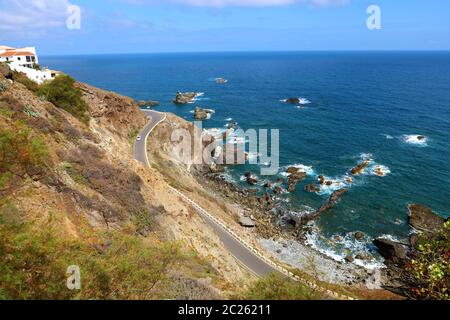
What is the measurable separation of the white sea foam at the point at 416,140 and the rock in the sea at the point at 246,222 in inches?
2062

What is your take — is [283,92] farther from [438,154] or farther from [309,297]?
[309,297]

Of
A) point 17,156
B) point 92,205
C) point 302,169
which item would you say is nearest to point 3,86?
point 17,156

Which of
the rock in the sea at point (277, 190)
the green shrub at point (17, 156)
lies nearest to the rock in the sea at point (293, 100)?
the rock in the sea at point (277, 190)

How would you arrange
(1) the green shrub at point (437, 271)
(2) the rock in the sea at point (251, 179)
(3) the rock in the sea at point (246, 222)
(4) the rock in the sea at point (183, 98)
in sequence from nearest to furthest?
1. (1) the green shrub at point (437, 271)
2. (3) the rock in the sea at point (246, 222)
3. (2) the rock in the sea at point (251, 179)
4. (4) the rock in the sea at point (183, 98)

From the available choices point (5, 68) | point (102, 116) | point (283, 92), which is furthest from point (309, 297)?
point (283, 92)

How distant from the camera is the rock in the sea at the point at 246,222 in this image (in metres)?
48.2

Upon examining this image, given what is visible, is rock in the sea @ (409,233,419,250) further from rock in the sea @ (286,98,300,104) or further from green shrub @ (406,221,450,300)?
rock in the sea @ (286,98,300,104)

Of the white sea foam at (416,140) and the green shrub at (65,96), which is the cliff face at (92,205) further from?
the white sea foam at (416,140)

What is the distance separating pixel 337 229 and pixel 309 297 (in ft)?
121

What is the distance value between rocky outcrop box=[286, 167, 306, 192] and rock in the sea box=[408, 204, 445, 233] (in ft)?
64.4

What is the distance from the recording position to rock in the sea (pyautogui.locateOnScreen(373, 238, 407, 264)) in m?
42.7

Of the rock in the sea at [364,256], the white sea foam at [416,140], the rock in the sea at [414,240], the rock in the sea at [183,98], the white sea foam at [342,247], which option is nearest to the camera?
the white sea foam at [342,247]

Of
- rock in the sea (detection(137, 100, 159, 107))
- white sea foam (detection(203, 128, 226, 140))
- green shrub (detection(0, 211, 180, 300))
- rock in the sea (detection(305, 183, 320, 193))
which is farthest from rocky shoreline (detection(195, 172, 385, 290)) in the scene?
rock in the sea (detection(137, 100, 159, 107))
